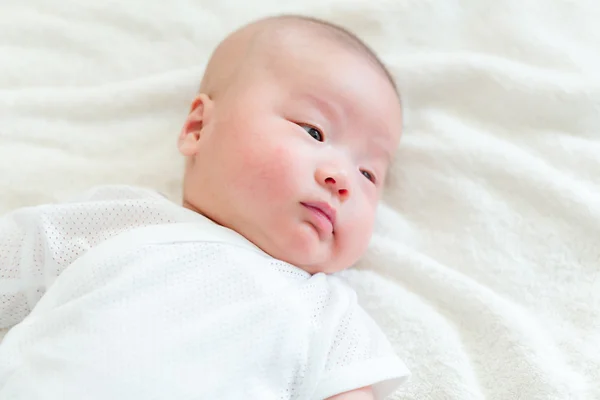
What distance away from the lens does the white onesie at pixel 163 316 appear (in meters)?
0.89

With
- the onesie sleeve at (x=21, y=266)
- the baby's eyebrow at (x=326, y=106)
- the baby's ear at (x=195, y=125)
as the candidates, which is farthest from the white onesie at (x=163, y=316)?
the baby's eyebrow at (x=326, y=106)

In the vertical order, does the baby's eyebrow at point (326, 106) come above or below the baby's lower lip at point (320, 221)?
above

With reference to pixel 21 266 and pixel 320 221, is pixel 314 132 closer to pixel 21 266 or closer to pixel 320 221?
pixel 320 221

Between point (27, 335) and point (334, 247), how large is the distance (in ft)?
1.45

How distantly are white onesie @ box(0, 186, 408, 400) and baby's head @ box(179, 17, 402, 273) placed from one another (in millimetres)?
50

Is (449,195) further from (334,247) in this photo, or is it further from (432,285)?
(334,247)

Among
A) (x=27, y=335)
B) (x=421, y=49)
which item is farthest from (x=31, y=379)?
(x=421, y=49)

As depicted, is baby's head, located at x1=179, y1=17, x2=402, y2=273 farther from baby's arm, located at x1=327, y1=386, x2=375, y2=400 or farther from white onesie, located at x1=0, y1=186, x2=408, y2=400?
baby's arm, located at x1=327, y1=386, x2=375, y2=400

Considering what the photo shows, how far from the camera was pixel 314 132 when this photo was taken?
1.06 meters

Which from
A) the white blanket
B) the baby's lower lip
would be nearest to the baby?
the baby's lower lip

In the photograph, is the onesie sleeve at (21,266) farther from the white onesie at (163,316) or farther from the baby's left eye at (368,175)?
the baby's left eye at (368,175)

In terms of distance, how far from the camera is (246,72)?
44.1 inches

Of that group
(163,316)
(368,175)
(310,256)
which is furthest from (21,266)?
(368,175)

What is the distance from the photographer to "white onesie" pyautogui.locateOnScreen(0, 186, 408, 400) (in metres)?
0.89
